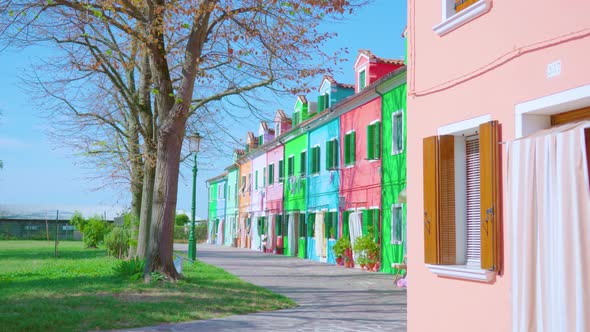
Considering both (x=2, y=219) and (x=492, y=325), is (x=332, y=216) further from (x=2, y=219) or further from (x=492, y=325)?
(x=2, y=219)

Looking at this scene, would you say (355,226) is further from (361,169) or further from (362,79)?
(362,79)

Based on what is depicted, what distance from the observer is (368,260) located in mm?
20469

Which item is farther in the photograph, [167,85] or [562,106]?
[167,85]

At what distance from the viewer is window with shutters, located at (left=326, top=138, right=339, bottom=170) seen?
2522 centimetres

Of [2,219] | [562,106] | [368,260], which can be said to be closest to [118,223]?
[368,260]

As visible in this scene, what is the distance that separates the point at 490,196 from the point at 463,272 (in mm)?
960

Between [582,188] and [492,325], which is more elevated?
[582,188]

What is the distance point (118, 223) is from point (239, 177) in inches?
611

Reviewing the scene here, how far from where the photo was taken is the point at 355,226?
2200cm

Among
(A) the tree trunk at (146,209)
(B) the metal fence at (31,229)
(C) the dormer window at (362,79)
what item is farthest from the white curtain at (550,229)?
(B) the metal fence at (31,229)

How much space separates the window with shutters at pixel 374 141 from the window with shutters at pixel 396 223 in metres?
2.13

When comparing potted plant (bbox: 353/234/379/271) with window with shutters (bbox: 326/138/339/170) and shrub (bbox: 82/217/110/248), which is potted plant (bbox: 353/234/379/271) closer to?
window with shutters (bbox: 326/138/339/170)

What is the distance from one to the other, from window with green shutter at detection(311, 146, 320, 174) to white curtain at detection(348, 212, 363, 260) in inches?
218

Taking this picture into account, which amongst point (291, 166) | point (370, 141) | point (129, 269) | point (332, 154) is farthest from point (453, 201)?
point (291, 166)
